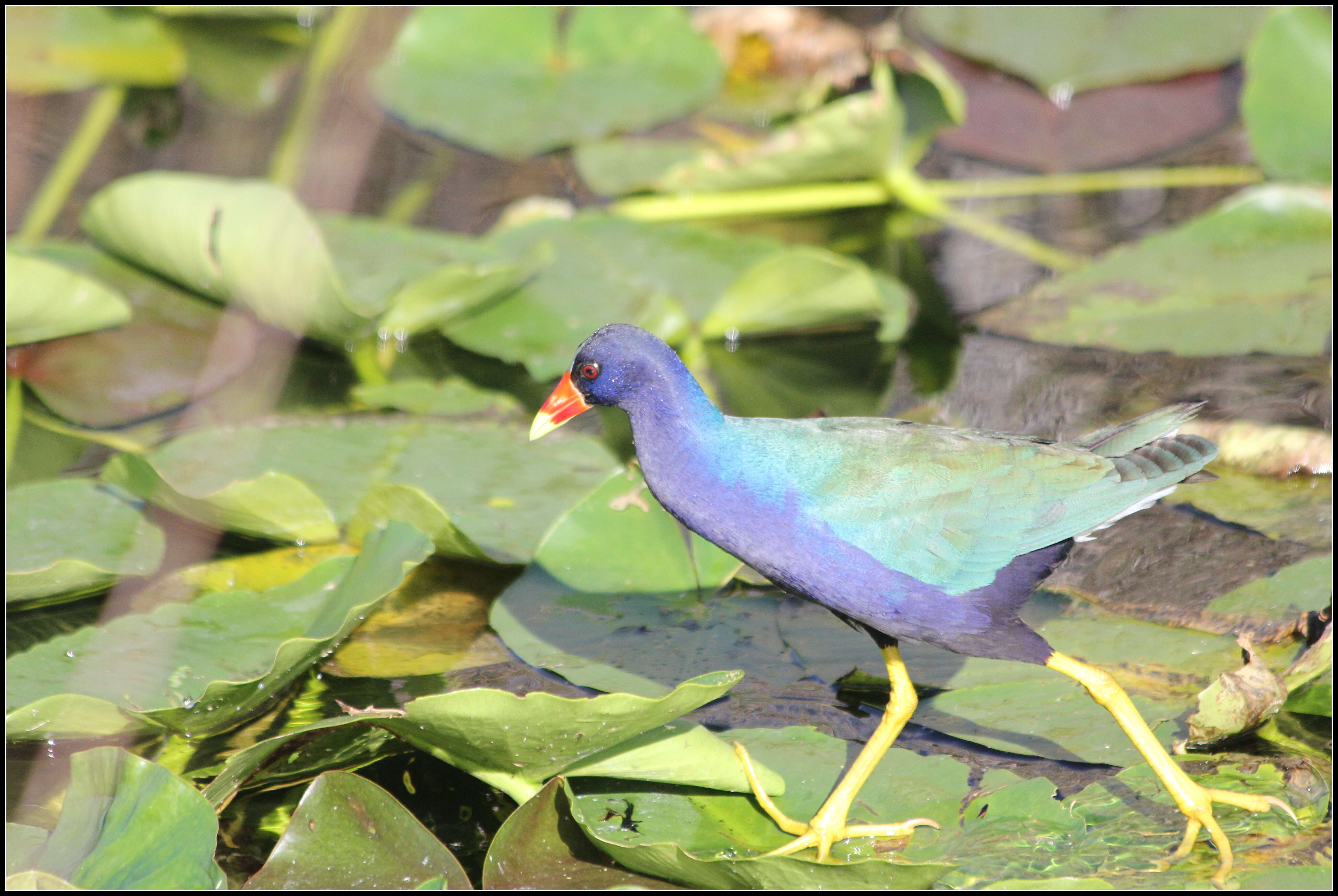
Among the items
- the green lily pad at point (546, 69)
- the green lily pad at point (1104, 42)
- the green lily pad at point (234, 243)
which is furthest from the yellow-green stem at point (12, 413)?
the green lily pad at point (1104, 42)

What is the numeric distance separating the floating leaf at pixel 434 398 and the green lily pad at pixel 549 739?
40.7 inches

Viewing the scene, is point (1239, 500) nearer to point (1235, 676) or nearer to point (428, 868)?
point (1235, 676)

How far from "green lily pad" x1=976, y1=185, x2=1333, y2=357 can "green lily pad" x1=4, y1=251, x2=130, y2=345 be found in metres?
1.93

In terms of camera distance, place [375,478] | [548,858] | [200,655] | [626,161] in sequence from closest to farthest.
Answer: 1. [548,858]
2. [200,655]
3. [375,478]
4. [626,161]

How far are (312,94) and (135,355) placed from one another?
5.15 feet

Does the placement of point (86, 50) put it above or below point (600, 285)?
above

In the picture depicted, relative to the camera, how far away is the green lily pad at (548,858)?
162 cm

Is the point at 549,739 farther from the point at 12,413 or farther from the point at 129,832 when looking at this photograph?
the point at 12,413

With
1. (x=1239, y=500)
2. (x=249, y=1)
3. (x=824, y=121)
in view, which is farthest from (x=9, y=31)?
(x=1239, y=500)

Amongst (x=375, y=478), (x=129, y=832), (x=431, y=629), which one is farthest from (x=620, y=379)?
(x=129, y=832)

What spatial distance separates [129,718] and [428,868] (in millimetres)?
480

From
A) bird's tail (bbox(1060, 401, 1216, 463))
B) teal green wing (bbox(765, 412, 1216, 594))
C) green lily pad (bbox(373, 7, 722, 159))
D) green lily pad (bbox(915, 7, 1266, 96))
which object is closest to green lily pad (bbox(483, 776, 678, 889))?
teal green wing (bbox(765, 412, 1216, 594))

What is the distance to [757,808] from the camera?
1.80 meters

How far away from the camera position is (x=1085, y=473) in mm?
1835
